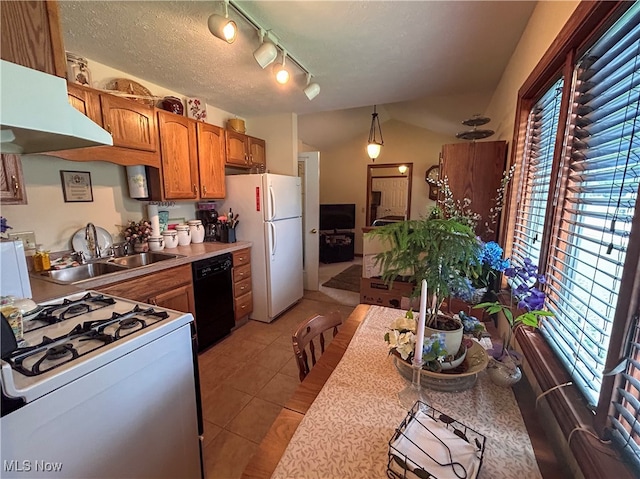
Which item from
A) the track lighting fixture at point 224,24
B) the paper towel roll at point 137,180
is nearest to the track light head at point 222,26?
the track lighting fixture at point 224,24

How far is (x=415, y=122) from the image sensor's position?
5.36 meters

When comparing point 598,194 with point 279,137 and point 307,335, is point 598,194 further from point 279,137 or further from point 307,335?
point 279,137

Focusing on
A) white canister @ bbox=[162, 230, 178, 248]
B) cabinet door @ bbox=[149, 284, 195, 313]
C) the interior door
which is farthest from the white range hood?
the interior door

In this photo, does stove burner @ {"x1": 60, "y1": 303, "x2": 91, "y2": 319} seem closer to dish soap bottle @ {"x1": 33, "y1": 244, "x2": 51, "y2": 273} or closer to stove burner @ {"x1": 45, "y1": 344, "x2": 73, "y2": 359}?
stove burner @ {"x1": 45, "y1": 344, "x2": 73, "y2": 359}

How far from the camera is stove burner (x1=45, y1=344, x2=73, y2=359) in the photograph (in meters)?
0.95

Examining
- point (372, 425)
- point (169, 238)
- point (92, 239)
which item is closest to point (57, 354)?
point (372, 425)

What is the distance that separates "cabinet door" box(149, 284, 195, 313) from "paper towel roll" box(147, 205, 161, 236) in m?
0.65

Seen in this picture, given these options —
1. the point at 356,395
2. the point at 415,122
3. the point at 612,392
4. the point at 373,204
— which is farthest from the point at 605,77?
the point at 373,204

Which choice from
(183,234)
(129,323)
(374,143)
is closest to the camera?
(129,323)

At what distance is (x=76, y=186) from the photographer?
2154mm

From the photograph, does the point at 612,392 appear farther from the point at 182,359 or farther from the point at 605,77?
the point at 182,359

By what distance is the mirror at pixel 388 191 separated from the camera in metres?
5.94

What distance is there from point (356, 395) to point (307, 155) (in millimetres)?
3481

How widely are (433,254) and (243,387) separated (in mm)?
1905
